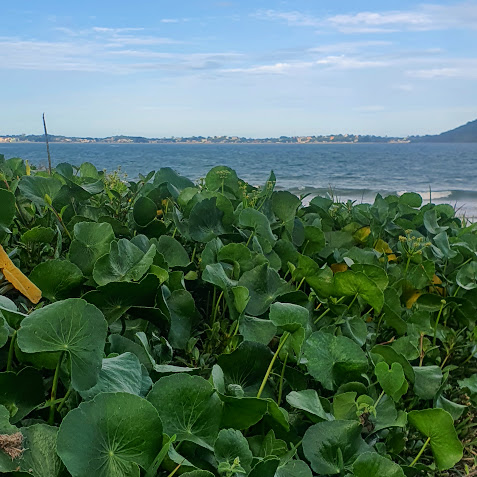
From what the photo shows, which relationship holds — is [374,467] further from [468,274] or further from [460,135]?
[460,135]

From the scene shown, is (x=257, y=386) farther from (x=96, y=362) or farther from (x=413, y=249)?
(x=413, y=249)

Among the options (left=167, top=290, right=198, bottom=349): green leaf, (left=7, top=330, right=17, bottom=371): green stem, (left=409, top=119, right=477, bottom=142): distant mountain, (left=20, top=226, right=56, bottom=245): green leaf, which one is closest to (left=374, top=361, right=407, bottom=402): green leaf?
(left=167, top=290, right=198, bottom=349): green leaf

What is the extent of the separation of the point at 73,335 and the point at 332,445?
1.33 ft

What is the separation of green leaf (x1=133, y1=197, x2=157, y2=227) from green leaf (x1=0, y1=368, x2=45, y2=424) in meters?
0.56

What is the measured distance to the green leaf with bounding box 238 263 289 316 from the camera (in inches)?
40.2

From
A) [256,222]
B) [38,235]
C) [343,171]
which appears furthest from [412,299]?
[343,171]

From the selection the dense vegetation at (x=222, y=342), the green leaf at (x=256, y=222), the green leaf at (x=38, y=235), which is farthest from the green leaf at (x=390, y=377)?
the green leaf at (x=38, y=235)

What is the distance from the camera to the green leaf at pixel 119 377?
667 mm

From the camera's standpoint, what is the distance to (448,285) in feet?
4.50

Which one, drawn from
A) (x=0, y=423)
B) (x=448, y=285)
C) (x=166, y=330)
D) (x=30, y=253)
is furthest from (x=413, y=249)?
(x=0, y=423)

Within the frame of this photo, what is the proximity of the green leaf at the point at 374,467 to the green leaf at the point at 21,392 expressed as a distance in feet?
1.42

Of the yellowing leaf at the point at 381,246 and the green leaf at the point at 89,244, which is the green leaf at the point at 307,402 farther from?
the yellowing leaf at the point at 381,246

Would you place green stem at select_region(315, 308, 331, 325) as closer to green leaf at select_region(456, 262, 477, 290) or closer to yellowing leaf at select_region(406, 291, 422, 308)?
yellowing leaf at select_region(406, 291, 422, 308)

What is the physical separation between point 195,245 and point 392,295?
1.43ft
